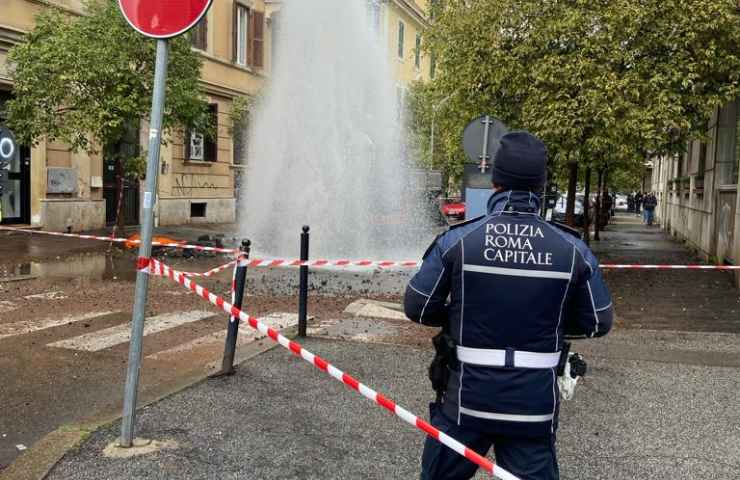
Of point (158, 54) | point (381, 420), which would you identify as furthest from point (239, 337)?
point (158, 54)

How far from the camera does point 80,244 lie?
53.3 ft

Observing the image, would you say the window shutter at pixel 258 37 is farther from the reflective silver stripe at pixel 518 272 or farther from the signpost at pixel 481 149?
the reflective silver stripe at pixel 518 272

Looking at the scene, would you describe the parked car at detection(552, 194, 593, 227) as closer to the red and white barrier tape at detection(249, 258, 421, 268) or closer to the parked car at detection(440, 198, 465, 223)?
the parked car at detection(440, 198, 465, 223)

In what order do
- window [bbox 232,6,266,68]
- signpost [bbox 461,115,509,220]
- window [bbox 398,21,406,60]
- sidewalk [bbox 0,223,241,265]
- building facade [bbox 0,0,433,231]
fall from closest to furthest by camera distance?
signpost [bbox 461,115,509,220] → sidewalk [bbox 0,223,241,265] → building facade [bbox 0,0,433,231] → window [bbox 232,6,266,68] → window [bbox 398,21,406,60]

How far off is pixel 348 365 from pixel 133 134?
1677 cm

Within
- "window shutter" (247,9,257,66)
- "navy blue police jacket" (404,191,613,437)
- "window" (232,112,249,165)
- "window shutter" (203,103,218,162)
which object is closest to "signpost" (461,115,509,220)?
"navy blue police jacket" (404,191,613,437)

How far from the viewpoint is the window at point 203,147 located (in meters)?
25.1

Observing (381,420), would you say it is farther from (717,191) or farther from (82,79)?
(717,191)

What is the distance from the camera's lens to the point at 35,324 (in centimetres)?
784

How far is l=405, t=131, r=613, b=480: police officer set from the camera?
266cm

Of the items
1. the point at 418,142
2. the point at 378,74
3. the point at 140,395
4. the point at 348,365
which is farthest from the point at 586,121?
the point at 418,142

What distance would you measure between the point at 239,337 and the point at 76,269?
6.15m

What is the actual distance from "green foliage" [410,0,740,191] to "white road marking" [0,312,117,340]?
30.1ft

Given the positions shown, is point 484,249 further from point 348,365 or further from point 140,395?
point 348,365
